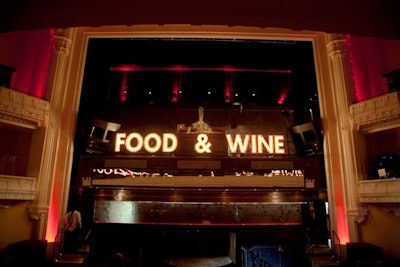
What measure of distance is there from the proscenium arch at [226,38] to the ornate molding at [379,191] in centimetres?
73

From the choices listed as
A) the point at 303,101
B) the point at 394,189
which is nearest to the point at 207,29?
the point at 303,101

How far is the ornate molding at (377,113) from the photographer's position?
26.8ft

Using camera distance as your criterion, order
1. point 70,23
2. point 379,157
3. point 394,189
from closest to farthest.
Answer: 1. point 70,23
2. point 394,189
3. point 379,157

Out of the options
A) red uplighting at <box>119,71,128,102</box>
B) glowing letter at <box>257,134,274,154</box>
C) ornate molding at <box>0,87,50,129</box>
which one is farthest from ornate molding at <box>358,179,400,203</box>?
ornate molding at <box>0,87,50,129</box>

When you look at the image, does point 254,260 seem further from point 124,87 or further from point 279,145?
point 124,87

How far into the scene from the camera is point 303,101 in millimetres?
11555

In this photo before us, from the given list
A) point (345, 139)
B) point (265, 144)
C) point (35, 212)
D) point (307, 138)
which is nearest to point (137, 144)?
point (35, 212)

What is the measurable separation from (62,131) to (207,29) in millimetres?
6654

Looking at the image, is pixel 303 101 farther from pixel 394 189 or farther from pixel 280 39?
pixel 394 189

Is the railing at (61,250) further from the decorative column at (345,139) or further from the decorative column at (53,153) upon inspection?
the decorative column at (345,139)

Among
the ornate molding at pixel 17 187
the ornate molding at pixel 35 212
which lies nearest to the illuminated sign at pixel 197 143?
the ornate molding at pixel 17 187

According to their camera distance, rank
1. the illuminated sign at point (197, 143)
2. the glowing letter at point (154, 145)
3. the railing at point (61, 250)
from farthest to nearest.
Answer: the glowing letter at point (154, 145), the illuminated sign at point (197, 143), the railing at point (61, 250)

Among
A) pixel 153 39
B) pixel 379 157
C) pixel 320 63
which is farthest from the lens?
pixel 153 39

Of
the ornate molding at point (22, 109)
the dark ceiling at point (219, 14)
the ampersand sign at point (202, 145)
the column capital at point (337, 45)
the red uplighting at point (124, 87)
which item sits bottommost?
the dark ceiling at point (219, 14)
